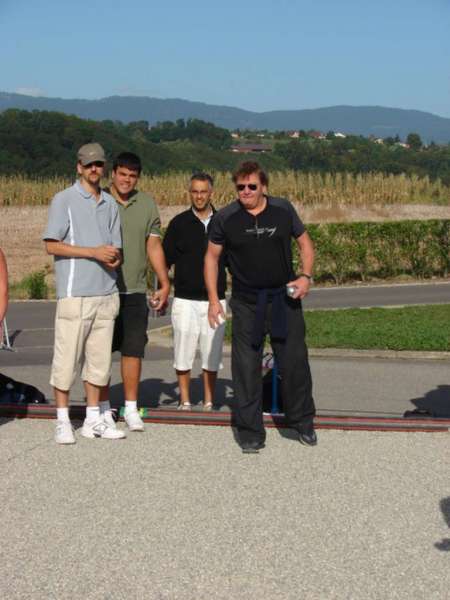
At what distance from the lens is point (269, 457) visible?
7582 mm

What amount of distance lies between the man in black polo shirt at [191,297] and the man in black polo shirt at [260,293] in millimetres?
1109

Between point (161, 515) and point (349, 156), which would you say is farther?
point (349, 156)

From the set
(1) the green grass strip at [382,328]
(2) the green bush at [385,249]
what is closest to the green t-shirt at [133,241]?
(1) the green grass strip at [382,328]

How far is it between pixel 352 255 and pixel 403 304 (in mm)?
5694

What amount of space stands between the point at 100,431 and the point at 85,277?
108 cm

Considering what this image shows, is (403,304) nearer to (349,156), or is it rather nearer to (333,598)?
(333,598)

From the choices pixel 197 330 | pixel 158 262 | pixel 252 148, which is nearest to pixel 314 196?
pixel 197 330

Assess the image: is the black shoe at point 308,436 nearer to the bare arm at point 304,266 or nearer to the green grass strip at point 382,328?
the bare arm at point 304,266

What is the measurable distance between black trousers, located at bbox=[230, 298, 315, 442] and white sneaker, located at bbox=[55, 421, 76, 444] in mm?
1103

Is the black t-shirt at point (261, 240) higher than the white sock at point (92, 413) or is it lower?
higher

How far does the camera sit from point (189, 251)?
8.96m

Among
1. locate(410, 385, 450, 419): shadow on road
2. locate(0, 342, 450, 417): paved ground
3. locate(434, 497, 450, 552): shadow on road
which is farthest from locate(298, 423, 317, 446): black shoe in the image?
locate(410, 385, 450, 419): shadow on road

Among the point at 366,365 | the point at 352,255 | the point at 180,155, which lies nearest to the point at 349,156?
the point at 180,155

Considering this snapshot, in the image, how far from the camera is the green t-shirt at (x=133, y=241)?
26.9ft
